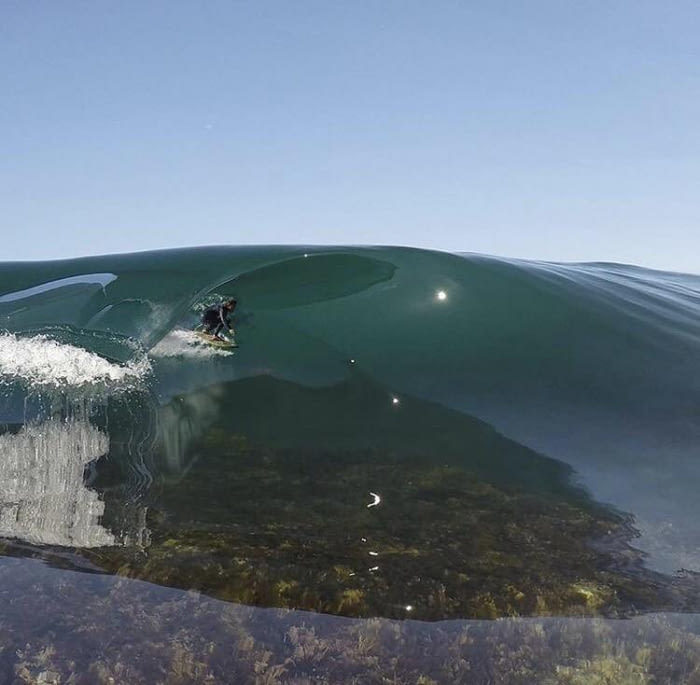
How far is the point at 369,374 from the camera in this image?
10781 millimetres

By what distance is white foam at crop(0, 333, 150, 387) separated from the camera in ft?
34.2

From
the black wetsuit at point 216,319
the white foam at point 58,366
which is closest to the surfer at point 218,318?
the black wetsuit at point 216,319

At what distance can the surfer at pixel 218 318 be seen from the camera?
470 inches

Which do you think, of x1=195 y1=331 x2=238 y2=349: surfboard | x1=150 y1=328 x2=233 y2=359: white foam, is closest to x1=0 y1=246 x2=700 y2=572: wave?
x1=150 y1=328 x2=233 y2=359: white foam

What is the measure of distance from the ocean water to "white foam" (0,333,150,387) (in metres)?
0.07

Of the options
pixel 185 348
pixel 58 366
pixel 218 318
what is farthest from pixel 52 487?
pixel 218 318

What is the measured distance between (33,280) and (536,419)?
12.9m

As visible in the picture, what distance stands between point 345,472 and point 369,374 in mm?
3376

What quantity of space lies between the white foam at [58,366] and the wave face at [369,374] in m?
0.04

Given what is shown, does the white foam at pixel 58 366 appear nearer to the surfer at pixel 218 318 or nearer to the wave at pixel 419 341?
the wave at pixel 419 341

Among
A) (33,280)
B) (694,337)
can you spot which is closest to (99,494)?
(33,280)

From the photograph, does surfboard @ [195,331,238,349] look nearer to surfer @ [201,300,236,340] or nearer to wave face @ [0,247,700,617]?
surfer @ [201,300,236,340]

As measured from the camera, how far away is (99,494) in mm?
6844

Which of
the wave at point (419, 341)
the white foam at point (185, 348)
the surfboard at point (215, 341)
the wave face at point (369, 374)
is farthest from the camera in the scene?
the surfboard at point (215, 341)
